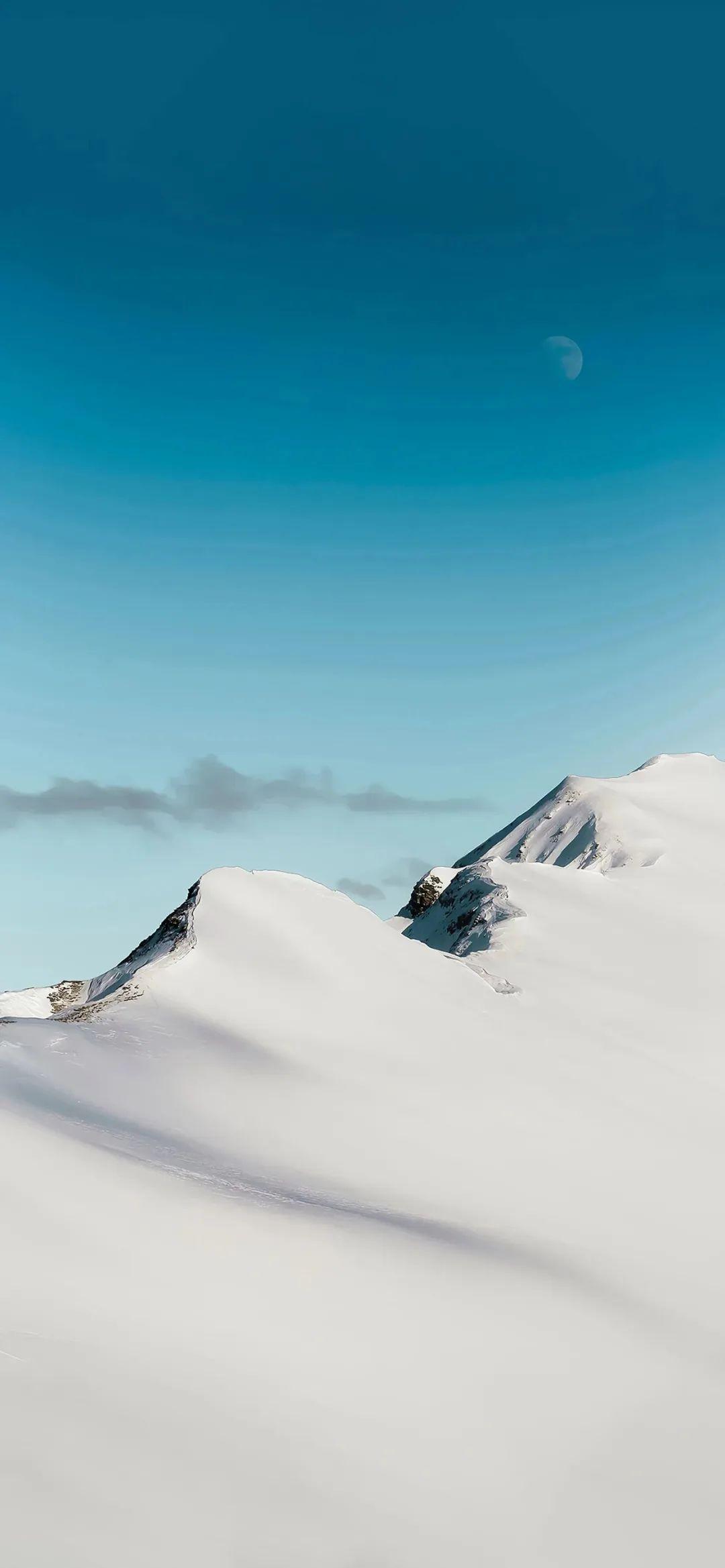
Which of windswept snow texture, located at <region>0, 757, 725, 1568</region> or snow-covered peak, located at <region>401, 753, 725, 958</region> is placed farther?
snow-covered peak, located at <region>401, 753, 725, 958</region>

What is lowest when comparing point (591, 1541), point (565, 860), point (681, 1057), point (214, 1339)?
point (591, 1541)

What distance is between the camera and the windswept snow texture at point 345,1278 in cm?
998

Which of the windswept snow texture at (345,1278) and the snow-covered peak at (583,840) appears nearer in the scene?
the windswept snow texture at (345,1278)

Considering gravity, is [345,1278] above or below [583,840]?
below

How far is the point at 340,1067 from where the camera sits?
21.8 m

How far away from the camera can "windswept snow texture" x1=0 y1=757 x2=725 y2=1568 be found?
998cm

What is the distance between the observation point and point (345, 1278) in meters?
13.5

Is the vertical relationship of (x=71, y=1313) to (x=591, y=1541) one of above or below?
above

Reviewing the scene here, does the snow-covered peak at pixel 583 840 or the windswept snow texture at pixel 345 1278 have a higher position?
the snow-covered peak at pixel 583 840

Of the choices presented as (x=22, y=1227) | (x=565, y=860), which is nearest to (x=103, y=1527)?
(x=22, y=1227)

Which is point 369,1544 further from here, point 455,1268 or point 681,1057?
point 681,1057

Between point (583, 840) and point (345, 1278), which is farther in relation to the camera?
point (583, 840)

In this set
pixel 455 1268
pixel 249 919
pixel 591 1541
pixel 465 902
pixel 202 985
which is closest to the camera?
pixel 591 1541

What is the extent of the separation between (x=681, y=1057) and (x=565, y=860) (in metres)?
25.6
